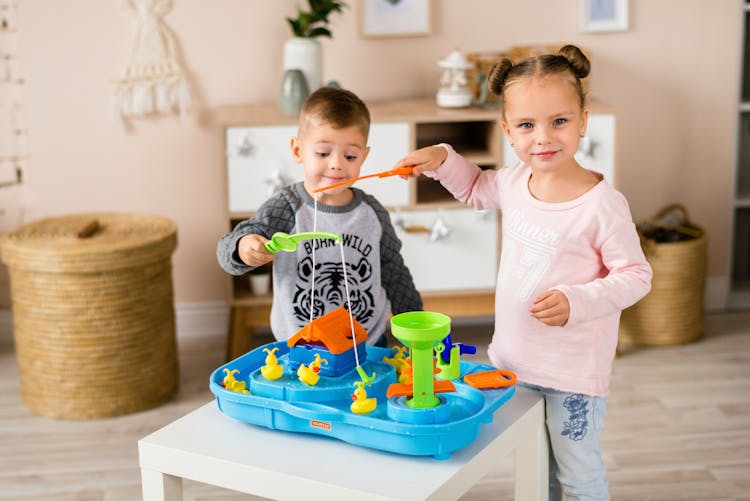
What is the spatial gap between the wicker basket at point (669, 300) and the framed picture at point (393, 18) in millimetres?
1039

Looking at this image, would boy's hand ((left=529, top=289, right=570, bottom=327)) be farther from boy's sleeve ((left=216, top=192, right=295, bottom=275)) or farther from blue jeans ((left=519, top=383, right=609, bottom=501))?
boy's sleeve ((left=216, top=192, right=295, bottom=275))

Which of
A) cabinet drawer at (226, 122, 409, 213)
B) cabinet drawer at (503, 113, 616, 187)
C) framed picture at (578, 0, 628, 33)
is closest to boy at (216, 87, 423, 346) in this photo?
cabinet drawer at (226, 122, 409, 213)

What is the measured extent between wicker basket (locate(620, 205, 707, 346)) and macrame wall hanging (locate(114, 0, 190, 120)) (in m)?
1.63

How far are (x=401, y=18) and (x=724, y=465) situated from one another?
1.74m

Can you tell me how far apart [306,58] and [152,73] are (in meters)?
0.56

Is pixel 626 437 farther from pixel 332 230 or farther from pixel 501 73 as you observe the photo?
pixel 501 73

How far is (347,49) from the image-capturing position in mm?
3328

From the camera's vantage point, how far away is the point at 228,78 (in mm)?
3316

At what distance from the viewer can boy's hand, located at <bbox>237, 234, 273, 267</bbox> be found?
62.9 inches

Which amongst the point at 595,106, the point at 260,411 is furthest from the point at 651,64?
the point at 260,411

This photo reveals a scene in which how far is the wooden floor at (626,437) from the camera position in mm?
2350

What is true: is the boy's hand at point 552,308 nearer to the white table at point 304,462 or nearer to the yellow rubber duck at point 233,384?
the white table at point 304,462

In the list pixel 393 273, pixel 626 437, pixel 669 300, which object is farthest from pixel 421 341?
pixel 669 300

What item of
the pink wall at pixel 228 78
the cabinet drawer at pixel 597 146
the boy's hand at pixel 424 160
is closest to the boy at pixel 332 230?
the boy's hand at pixel 424 160
